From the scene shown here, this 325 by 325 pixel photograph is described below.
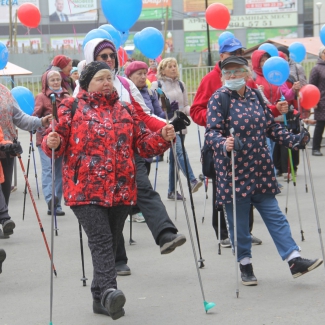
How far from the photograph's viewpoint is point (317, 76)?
1416cm

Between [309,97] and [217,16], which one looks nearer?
[309,97]

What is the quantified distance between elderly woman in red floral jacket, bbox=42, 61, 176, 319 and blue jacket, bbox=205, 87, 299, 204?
80 cm

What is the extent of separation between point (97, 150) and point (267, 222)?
1737 mm

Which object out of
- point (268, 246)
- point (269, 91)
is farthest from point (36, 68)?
point (268, 246)

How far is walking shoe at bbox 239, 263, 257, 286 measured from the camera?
6301 mm

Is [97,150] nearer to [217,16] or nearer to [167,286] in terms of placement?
[167,286]

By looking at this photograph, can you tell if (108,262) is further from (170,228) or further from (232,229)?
(232,229)

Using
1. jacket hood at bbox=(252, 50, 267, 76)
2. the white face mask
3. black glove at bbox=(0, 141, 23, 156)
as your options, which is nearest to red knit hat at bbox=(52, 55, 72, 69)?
jacket hood at bbox=(252, 50, 267, 76)

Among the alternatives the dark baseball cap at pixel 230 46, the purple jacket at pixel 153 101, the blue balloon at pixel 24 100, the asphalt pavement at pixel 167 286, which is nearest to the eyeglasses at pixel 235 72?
the dark baseball cap at pixel 230 46

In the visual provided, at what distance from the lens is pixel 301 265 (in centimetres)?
611

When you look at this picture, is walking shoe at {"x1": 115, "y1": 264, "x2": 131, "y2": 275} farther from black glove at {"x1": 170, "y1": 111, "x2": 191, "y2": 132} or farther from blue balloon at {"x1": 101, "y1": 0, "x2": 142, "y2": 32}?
blue balloon at {"x1": 101, "y1": 0, "x2": 142, "y2": 32}

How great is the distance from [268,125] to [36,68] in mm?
28361

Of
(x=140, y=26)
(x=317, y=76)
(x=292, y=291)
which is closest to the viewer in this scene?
(x=292, y=291)

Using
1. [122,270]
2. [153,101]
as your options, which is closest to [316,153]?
[153,101]
